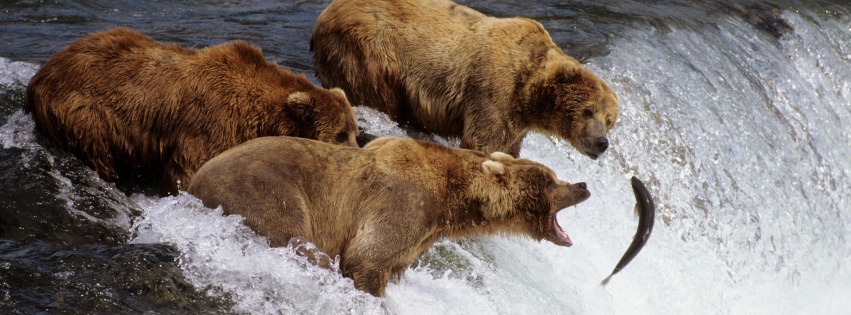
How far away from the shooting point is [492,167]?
218 inches

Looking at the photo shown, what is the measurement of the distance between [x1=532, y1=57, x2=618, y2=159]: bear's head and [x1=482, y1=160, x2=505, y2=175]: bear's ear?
1.76m

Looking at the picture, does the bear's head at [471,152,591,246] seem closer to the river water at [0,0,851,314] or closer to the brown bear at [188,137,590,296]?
the brown bear at [188,137,590,296]

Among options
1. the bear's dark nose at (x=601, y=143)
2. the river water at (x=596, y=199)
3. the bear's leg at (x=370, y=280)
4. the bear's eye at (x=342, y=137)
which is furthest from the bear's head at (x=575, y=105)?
the bear's leg at (x=370, y=280)

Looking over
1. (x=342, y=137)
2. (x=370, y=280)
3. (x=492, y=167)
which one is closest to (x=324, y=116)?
(x=342, y=137)

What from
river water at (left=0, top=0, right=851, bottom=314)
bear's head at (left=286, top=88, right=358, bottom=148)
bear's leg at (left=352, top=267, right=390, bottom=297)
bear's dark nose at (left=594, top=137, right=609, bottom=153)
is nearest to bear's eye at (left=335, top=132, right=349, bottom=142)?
bear's head at (left=286, top=88, right=358, bottom=148)

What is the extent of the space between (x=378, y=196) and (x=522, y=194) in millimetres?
802

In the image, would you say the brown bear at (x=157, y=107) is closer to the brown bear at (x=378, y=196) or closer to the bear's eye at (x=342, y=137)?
the bear's eye at (x=342, y=137)

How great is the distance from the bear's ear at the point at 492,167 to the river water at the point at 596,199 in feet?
2.53

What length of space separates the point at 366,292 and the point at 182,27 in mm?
5419

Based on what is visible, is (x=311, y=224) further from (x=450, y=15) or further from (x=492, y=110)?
(x=450, y=15)

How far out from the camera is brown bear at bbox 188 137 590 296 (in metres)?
5.06

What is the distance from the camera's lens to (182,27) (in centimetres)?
988

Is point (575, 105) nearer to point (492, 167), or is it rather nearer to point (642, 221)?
point (642, 221)

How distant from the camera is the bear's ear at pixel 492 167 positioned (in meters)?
5.53
